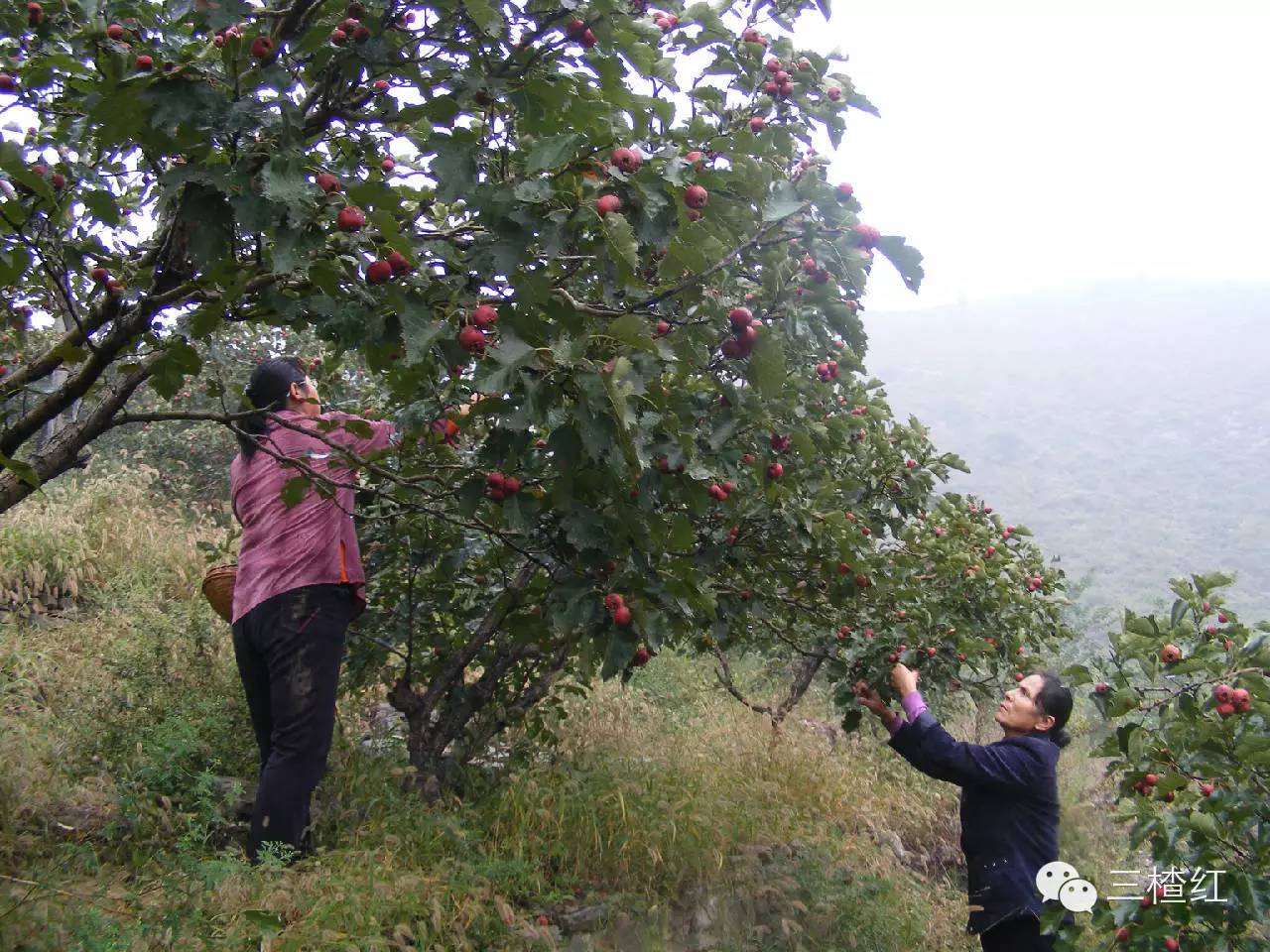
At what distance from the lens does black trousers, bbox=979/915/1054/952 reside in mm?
2805

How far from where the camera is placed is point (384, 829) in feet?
9.84

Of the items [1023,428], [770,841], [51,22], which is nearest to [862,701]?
[770,841]

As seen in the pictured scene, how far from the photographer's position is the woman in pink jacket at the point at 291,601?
2764mm

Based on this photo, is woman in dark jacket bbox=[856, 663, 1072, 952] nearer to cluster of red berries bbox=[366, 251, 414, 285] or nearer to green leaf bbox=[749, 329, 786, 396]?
green leaf bbox=[749, 329, 786, 396]

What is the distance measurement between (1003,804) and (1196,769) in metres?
0.74

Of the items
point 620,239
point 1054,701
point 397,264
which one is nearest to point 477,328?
point 397,264

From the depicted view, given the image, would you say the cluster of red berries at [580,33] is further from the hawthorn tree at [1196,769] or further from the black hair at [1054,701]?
the black hair at [1054,701]

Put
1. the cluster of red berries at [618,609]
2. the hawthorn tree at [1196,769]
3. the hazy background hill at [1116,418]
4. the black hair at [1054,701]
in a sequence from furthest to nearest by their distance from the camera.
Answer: the hazy background hill at [1116,418] < the black hair at [1054,701] < the hawthorn tree at [1196,769] < the cluster of red berries at [618,609]

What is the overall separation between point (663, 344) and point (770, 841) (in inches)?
114

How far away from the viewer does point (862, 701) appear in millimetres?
3213

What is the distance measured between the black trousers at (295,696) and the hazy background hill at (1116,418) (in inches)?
728

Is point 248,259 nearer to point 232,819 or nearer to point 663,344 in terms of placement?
point 663,344

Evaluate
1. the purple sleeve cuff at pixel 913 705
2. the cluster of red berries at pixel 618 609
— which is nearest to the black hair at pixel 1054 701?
the purple sleeve cuff at pixel 913 705

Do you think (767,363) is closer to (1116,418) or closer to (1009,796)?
(1009,796)
